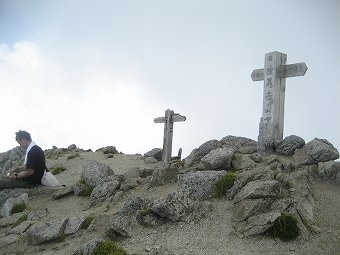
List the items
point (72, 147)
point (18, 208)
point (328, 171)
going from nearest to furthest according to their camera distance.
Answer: point (328, 171)
point (18, 208)
point (72, 147)

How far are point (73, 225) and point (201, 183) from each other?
453 centimetres

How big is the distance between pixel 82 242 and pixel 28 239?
2.20 m

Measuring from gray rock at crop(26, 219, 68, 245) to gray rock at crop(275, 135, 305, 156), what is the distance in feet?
30.9

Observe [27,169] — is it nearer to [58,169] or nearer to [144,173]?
[144,173]

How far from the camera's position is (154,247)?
8.38m

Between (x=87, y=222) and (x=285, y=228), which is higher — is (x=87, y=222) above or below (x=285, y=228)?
below

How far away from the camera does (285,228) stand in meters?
8.45

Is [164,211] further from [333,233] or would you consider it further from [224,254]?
[333,233]

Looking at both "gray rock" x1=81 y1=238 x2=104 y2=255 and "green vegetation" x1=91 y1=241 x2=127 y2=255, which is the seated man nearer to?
"gray rock" x1=81 y1=238 x2=104 y2=255

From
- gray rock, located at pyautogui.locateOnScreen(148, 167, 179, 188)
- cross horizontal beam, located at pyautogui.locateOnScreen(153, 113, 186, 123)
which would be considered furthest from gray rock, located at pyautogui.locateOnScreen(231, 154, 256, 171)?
cross horizontal beam, located at pyautogui.locateOnScreen(153, 113, 186, 123)

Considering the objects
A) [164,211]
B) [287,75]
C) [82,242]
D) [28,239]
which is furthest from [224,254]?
[287,75]

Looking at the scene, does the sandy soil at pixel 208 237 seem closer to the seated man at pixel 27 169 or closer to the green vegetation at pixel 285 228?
the green vegetation at pixel 285 228

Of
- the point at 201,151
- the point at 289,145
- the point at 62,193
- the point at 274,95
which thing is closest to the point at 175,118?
the point at 201,151

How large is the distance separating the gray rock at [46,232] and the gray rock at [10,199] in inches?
136
